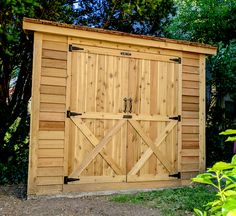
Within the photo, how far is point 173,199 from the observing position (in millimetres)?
4648

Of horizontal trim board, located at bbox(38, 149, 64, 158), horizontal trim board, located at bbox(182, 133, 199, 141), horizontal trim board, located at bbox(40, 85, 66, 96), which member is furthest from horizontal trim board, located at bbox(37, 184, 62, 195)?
horizontal trim board, located at bbox(182, 133, 199, 141)

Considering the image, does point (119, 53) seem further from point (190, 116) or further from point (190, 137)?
point (190, 137)

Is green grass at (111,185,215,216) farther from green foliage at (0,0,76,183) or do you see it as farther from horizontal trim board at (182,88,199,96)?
green foliage at (0,0,76,183)

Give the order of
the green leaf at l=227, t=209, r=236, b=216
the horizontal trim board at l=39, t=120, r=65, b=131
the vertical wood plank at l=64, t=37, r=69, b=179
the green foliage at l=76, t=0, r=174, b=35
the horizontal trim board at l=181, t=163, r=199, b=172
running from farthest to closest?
the green foliage at l=76, t=0, r=174, b=35
the horizontal trim board at l=181, t=163, r=199, b=172
the vertical wood plank at l=64, t=37, r=69, b=179
the horizontal trim board at l=39, t=120, r=65, b=131
the green leaf at l=227, t=209, r=236, b=216

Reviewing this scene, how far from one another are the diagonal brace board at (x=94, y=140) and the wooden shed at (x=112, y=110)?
0.02 meters

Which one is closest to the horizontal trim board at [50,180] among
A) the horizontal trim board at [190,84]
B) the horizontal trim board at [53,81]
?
the horizontal trim board at [53,81]

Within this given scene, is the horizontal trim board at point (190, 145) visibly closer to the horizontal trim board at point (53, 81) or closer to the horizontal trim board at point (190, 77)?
the horizontal trim board at point (190, 77)

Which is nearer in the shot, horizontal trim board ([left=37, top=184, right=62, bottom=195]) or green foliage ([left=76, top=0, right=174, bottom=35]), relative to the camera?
horizontal trim board ([left=37, top=184, right=62, bottom=195])

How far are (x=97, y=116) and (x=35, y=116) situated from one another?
967 millimetres

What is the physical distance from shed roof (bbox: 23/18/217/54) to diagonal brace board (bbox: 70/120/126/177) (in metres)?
1.37

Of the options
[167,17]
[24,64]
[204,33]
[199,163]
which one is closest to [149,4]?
[167,17]

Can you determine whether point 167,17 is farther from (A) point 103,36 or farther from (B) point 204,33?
(A) point 103,36

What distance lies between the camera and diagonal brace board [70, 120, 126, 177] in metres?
4.94

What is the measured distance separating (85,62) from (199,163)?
8.99ft
